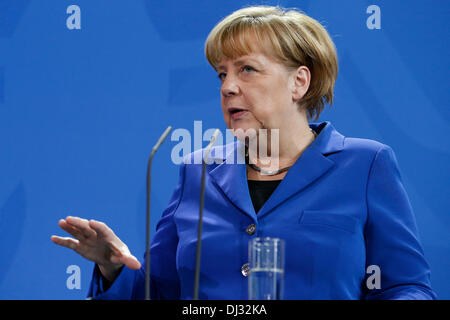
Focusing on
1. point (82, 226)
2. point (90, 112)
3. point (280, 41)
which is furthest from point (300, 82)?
point (90, 112)

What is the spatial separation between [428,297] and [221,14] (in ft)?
4.14

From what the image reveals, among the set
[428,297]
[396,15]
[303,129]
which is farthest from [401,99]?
[428,297]

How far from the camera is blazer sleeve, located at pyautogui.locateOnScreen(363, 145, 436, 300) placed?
4.49 ft

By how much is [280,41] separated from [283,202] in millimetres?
397

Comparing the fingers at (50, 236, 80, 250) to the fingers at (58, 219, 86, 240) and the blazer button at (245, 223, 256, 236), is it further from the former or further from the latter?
the blazer button at (245, 223, 256, 236)

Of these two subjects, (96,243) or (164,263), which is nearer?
(96,243)

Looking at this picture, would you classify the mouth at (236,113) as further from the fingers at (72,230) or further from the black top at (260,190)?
the fingers at (72,230)

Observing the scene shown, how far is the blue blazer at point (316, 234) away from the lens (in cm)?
138

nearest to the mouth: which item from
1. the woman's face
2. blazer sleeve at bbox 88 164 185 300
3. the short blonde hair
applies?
the woman's face

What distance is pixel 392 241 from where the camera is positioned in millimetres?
1409

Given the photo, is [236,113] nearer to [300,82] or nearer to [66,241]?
[300,82]

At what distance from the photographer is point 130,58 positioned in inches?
88.0
